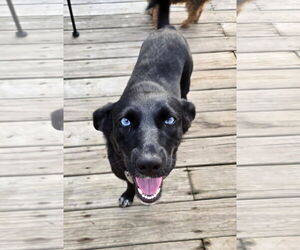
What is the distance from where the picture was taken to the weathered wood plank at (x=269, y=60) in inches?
149

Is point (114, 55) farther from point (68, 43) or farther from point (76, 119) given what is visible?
point (76, 119)

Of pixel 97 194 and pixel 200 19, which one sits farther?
pixel 200 19

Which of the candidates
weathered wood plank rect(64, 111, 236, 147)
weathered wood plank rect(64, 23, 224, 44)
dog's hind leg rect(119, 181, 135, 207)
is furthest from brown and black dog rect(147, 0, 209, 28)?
dog's hind leg rect(119, 181, 135, 207)

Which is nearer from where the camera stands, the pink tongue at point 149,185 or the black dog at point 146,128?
the black dog at point 146,128

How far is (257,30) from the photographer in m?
3.94

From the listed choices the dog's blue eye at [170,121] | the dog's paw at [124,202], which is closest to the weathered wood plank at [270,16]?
the dog's blue eye at [170,121]

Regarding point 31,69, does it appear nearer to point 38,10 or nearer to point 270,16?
point 38,10

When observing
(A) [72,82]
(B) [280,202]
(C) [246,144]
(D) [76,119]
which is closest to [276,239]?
(B) [280,202]

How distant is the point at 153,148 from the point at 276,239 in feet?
3.99

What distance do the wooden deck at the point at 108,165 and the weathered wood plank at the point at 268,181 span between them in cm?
12

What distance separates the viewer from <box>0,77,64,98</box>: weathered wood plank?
175 centimetres

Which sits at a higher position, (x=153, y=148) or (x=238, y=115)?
(x=153, y=148)

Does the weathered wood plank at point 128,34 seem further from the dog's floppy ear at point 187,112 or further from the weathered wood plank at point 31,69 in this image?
the weathered wood plank at point 31,69

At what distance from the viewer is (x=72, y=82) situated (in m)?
3.91
